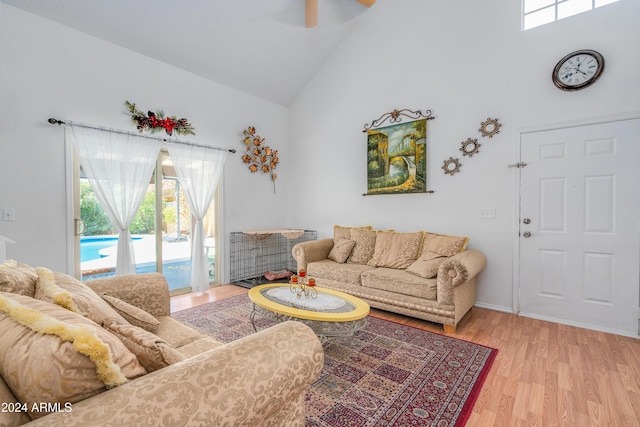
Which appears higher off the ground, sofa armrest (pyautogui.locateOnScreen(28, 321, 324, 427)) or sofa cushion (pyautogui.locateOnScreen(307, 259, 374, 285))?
sofa armrest (pyautogui.locateOnScreen(28, 321, 324, 427))

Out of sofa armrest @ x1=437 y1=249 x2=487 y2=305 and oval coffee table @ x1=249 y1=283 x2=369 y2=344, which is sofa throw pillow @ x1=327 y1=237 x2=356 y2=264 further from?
sofa armrest @ x1=437 y1=249 x2=487 y2=305

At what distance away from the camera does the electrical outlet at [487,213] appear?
339 centimetres

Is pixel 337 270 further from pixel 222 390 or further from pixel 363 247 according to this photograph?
pixel 222 390

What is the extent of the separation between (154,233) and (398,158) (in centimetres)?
339

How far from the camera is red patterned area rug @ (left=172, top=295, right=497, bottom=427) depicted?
1696mm

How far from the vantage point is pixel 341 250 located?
4012 millimetres

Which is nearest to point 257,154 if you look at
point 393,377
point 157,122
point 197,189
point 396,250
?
point 197,189

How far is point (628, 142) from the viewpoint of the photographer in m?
2.71

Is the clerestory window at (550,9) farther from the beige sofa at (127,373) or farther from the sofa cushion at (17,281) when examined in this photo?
the sofa cushion at (17,281)

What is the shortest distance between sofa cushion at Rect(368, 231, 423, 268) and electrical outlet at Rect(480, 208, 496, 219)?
712 mm

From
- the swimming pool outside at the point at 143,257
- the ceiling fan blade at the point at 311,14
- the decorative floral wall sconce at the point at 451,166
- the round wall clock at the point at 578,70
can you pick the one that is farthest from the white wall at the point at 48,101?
the round wall clock at the point at 578,70

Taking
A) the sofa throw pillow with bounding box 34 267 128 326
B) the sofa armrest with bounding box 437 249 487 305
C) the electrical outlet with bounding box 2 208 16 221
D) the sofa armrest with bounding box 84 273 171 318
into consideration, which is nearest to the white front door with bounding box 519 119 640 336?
the sofa armrest with bounding box 437 249 487 305

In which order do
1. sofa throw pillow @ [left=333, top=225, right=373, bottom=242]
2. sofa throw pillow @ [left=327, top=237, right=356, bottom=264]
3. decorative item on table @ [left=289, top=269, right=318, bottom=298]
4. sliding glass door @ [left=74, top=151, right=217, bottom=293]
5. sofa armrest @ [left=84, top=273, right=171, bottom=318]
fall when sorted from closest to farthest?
sofa armrest @ [left=84, top=273, right=171, bottom=318] → decorative item on table @ [left=289, top=269, right=318, bottom=298] → sliding glass door @ [left=74, top=151, right=217, bottom=293] → sofa throw pillow @ [left=327, top=237, right=356, bottom=264] → sofa throw pillow @ [left=333, top=225, right=373, bottom=242]

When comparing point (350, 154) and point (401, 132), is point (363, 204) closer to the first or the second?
point (350, 154)
